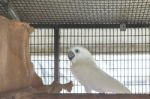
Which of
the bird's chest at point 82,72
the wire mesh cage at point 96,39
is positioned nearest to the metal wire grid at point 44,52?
the wire mesh cage at point 96,39

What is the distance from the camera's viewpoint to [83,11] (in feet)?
4.39

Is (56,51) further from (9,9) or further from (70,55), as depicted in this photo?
(9,9)

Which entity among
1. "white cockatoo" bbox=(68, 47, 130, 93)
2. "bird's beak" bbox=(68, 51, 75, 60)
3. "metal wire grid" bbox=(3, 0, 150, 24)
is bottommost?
"white cockatoo" bbox=(68, 47, 130, 93)

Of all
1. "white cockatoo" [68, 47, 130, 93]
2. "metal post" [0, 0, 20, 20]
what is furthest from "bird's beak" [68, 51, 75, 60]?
"metal post" [0, 0, 20, 20]

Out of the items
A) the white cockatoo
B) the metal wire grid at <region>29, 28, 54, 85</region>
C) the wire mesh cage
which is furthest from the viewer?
the metal wire grid at <region>29, 28, 54, 85</region>

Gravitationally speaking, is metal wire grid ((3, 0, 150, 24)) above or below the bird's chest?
above

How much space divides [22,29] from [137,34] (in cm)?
70

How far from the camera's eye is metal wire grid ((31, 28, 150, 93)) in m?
1.48

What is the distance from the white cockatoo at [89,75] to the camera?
1216 millimetres

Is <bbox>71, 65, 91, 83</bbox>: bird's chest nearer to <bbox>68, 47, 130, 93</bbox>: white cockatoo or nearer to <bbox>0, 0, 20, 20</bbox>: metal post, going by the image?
<bbox>68, 47, 130, 93</bbox>: white cockatoo

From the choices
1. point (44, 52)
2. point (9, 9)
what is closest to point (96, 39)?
point (44, 52)

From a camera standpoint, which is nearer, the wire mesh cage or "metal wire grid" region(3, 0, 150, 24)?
"metal wire grid" region(3, 0, 150, 24)

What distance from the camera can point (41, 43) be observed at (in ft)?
4.93

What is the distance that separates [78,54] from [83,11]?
0.20m
